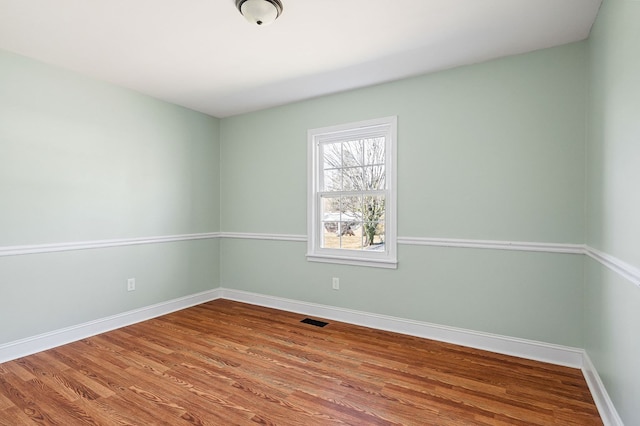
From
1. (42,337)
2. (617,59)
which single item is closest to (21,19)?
(42,337)

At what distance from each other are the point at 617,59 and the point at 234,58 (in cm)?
254

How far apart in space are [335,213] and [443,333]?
1.59 metres

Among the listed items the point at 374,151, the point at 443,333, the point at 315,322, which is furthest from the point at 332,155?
the point at 443,333

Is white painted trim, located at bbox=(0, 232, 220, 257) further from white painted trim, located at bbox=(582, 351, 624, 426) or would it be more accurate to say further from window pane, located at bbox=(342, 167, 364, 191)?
white painted trim, located at bbox=(582, 351, 624, 426)

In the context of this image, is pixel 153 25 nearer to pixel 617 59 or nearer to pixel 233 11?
pixel 233 11

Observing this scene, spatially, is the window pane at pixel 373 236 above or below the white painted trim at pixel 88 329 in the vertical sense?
above

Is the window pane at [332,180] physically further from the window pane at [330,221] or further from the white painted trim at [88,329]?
the white painted trim at [88,329]

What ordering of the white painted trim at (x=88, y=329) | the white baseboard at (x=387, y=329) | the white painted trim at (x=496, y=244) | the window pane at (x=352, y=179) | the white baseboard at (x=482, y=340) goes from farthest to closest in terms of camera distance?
the window pane at (x=352, y=179) < the white painted trim at (x=88, y=329) < the white painted trim at (x=496, y=244) < the white baseboard at (x=387, y=329) < the white baseboard at (x=482, y=340)

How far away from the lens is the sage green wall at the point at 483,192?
246 centimetres

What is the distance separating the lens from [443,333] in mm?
2924

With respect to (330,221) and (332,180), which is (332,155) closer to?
(332,180)

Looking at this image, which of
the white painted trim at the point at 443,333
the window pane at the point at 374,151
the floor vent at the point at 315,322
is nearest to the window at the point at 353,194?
the window pane at the point at 374,151

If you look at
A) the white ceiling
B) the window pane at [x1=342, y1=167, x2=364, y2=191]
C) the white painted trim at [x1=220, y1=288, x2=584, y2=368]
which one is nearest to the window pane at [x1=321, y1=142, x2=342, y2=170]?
the window pane at [x1=342, y1=167, x2=364, y2=191]

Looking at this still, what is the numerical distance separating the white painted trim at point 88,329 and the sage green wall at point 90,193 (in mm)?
59
